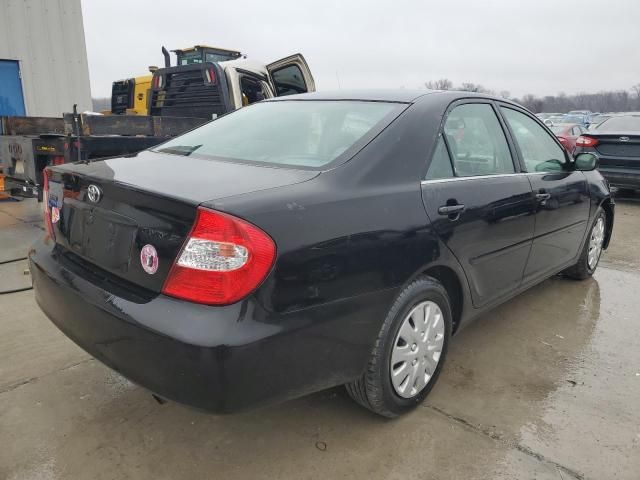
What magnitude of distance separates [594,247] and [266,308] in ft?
12.3

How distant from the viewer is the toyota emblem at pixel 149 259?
182 centimetres

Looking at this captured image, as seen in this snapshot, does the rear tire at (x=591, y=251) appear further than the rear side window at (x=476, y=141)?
Yes

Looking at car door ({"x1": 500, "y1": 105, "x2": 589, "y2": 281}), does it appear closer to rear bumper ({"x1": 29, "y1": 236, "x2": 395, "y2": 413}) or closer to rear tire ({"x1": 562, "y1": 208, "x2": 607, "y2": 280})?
rear tire ({"x1": 562, "y1": 208, "x2": 607, "y2": 280})

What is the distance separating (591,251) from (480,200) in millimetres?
2342

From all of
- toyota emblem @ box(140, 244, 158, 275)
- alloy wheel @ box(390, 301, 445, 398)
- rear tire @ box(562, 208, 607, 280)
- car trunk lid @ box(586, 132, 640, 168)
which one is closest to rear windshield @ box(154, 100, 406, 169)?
toyota emblem @ box(140, 244, 158, 275)

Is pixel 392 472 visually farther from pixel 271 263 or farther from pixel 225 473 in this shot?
pixel 271 263

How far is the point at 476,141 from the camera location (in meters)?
2.89

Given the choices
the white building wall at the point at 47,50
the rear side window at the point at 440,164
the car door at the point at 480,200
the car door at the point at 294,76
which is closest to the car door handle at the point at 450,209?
the car door at the point at 480,200

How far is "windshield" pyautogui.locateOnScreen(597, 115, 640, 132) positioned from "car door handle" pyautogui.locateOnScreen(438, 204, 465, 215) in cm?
727

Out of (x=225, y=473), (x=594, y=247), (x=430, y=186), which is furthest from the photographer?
(x=594, y=247)

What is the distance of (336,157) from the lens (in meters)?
2.19

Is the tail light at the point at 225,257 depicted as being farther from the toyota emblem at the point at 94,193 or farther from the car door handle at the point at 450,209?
the car door handle at the point at 450,209

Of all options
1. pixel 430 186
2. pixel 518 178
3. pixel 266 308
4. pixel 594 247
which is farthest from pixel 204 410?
pixel 594 247

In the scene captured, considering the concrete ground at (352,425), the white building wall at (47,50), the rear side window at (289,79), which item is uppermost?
the white building wall at (47,50)
